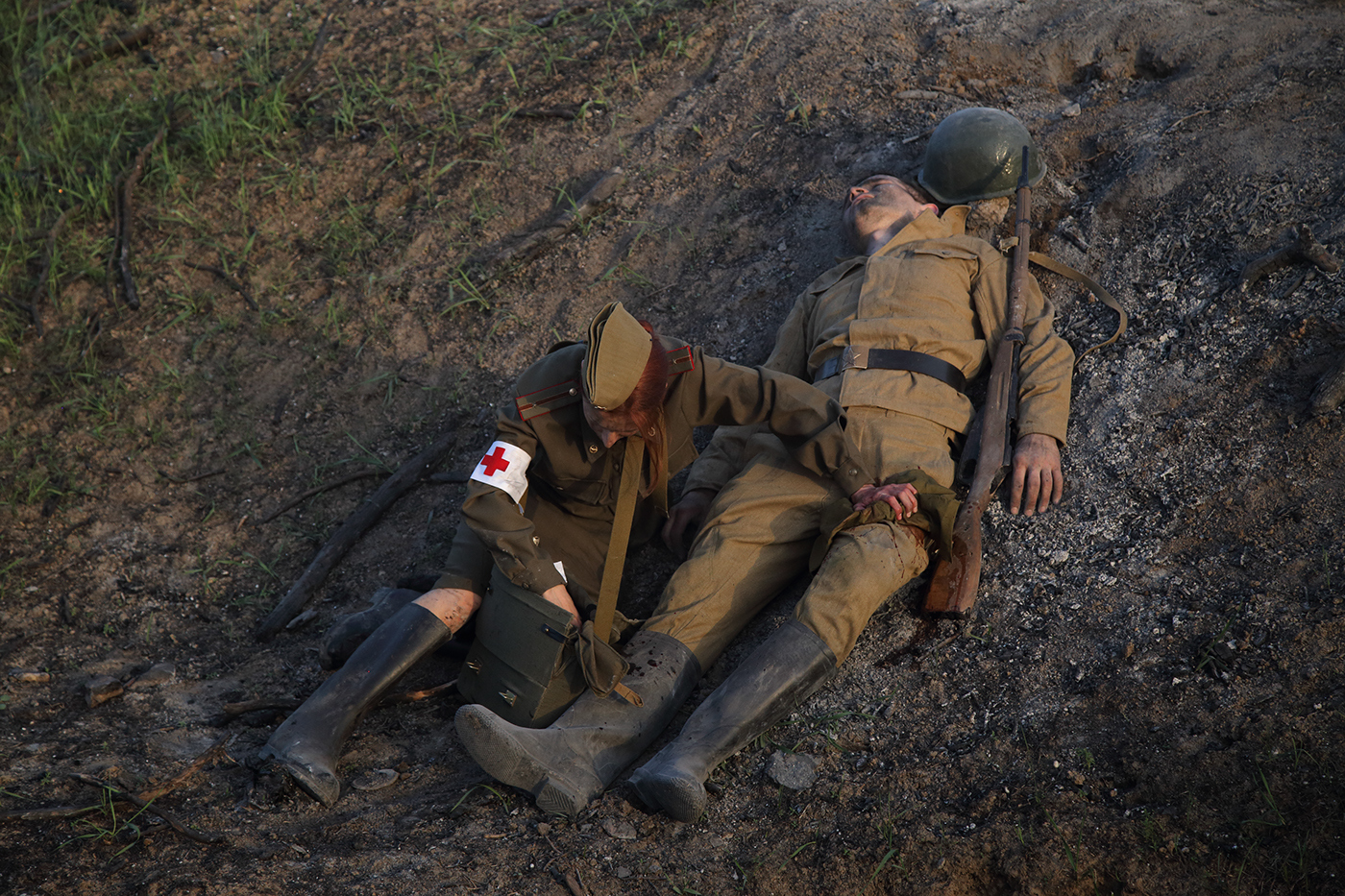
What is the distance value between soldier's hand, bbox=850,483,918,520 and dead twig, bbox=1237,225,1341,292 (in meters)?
1.56

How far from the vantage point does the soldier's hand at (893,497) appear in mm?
3137

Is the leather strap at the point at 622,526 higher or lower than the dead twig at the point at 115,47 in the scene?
lower

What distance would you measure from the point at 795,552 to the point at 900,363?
0.87 meters

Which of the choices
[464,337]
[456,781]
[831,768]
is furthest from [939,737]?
[464,337]

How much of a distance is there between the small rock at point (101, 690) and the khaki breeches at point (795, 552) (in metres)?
1.96

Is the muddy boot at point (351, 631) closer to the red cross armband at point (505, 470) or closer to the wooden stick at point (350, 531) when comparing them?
the wooden stick at point (350, 531)

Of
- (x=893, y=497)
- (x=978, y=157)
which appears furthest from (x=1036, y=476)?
(x=978, y=157)

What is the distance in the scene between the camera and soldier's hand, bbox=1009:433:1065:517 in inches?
132

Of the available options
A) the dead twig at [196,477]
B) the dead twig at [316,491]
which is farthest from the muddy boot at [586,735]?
the dead twig at [196,477]

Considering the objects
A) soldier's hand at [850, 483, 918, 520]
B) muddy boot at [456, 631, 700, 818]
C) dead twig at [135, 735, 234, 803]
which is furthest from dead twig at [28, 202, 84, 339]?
soldier's hand at [850, 483, 918, 520]

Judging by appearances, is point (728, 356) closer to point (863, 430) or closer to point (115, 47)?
point (863, 430)

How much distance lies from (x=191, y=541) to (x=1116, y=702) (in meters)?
3.71

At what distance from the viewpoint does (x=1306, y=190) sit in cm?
371

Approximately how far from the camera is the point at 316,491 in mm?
4297
